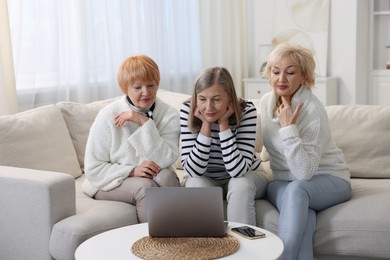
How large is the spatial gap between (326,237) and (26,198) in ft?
3.77

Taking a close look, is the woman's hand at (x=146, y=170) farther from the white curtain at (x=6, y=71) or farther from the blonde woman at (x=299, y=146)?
the white curtain at (x=6, y=71)

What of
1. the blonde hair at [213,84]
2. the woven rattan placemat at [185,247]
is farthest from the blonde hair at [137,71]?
the woven rattan placemat at [185,247]

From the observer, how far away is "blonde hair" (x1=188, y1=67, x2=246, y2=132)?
253 centimetres

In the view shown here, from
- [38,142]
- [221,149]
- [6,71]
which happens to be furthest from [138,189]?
[6,71]

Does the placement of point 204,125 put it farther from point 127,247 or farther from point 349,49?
point 349,49

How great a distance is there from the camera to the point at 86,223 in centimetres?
239

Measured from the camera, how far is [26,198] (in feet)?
8.13

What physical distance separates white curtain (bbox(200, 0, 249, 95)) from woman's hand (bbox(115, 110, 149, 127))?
253 centimetres

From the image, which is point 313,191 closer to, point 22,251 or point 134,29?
point 22,251

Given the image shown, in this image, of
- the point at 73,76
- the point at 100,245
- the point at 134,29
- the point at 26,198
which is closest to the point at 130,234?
the point at 100,245

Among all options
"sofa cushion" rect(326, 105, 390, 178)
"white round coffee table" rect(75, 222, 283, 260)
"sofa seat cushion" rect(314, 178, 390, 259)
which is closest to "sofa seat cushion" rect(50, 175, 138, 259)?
"white round coffee table" rect(75, 222, 283, 260)

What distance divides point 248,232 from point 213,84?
2.25ft

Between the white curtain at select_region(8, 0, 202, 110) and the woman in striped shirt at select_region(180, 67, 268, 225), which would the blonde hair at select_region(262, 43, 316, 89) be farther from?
the white curtain at select_region(8, 0, 202, 110)

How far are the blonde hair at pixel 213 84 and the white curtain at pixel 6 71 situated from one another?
129 cm
